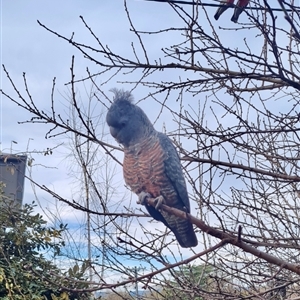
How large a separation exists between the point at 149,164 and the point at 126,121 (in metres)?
0.17

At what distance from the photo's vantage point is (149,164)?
112cm

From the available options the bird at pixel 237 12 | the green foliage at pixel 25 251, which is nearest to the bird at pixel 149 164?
the bird at pixel 237 12

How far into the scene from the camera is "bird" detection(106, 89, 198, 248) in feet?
3.27

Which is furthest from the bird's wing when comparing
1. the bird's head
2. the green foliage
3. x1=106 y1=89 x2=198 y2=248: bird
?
the green foliage

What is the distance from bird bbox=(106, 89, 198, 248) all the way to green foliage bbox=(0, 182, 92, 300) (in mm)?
1362

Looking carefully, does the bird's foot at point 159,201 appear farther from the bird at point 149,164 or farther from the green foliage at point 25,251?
the green foliage at point 25,251

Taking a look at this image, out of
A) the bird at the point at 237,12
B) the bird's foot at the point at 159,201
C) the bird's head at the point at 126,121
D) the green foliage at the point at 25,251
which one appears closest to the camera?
the bird's head at the point at 126,121

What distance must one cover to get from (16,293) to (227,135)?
1.55 meters

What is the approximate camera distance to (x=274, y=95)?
2.18 m

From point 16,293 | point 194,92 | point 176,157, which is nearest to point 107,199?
point 176,157

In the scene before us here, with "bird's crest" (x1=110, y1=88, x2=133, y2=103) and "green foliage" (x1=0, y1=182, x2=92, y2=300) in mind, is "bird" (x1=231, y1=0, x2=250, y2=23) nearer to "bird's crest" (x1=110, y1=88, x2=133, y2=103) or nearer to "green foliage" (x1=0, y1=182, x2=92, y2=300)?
"bird's crest" (x1=110, y1=88, x2=133, y2=103)

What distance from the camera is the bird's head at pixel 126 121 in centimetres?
98

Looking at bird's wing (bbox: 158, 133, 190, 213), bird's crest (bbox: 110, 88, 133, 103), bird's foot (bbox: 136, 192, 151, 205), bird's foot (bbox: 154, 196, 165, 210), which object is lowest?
bird's foot (bbox: 154, 196, 165, 210)

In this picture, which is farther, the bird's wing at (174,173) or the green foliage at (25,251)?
the green foliage at (25,251)
